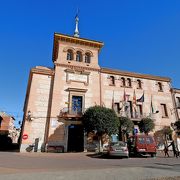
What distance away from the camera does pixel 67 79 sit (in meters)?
25.6

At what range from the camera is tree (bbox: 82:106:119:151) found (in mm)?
20094

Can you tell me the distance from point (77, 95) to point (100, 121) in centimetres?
640

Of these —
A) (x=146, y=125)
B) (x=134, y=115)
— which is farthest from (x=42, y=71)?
(x=146, y=125)

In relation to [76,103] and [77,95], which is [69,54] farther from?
[76,103]

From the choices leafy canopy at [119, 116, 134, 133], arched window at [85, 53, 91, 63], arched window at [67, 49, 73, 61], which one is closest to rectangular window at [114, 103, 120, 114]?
leafy canopy at [119, 116, 134, 133]

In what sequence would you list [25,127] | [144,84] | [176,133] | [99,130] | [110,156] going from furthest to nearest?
[144,84] < [176,133] < [25,127] < [99,130] < [110,156]

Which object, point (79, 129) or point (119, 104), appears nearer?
point (79, 129)

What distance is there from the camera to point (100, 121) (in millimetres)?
20016

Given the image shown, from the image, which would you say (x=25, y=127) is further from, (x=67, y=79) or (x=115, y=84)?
(x=115, y=84)

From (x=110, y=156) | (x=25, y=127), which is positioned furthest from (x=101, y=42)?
(x=110, y=156)

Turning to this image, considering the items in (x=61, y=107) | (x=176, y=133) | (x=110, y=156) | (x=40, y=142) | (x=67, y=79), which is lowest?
(x=110, y=156)

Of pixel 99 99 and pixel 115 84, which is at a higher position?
pixel 115 84

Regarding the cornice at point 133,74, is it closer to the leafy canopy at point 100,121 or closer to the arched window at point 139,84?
the arched window at point 139,84

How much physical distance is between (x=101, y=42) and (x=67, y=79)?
30.2 feet
